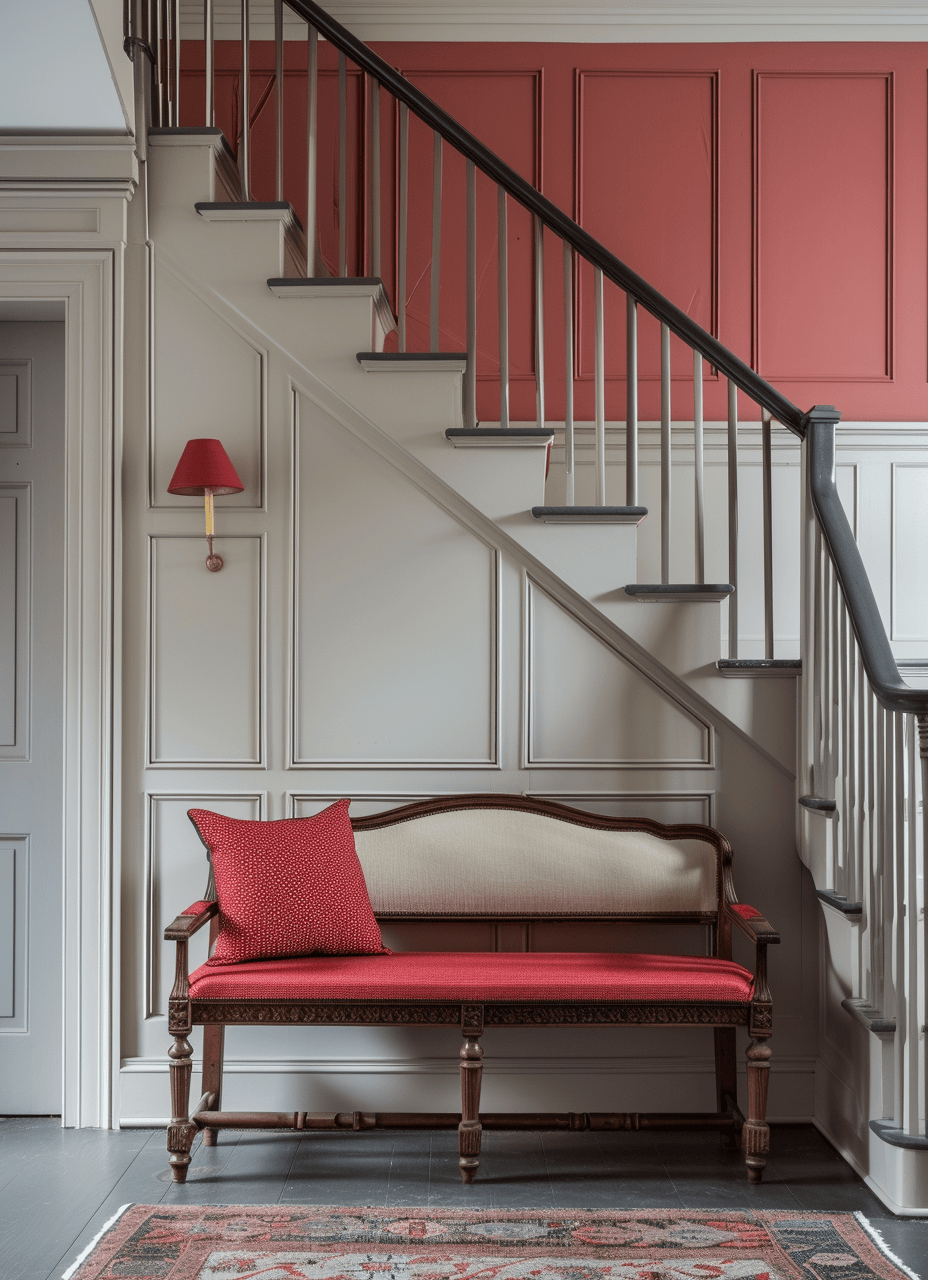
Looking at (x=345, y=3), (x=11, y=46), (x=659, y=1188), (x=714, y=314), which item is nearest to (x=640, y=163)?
(x=714, y=314)

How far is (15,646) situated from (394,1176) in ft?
6.82

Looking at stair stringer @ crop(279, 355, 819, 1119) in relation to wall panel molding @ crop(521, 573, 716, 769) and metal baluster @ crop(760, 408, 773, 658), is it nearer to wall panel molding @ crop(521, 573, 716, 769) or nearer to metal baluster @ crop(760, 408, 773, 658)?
wall panel molding @ crop(521, 573, 716, 769)

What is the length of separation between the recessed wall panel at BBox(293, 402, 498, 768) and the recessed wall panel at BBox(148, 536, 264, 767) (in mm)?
166

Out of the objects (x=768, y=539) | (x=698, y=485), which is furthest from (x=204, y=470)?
(x=768, y=539)

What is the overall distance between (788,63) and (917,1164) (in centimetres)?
411

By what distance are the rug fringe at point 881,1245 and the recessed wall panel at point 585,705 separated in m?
1.37

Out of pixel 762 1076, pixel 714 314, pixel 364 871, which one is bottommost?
pixel 762 1076

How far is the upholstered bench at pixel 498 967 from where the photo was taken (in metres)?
2.86

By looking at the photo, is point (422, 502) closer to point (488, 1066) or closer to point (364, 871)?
point (364, 871)

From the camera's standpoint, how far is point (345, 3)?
431 cm

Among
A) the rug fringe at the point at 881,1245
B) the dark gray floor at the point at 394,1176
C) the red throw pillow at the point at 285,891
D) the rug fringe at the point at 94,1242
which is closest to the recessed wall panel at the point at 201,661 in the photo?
the red throw pillow at the point at 285,891

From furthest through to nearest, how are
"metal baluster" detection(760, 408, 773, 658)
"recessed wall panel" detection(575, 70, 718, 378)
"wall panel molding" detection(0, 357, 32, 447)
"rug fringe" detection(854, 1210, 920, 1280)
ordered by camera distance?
"recessed wall panel" detection(575, 70, 718, 378) < "wall panel molding" detection(0, 357, 32, 447) < "metal baluster" detection(760, 408, 773, 658) < "rug fringe" detection(854, 1210, 920, 1280)

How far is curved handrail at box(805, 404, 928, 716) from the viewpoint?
264 centimetres

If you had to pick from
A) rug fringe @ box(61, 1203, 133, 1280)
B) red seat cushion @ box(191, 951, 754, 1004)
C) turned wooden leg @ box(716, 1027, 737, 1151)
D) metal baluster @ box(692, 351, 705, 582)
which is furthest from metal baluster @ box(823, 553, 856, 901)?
rug fringe @ box(61, 1203, 133, 1280)
